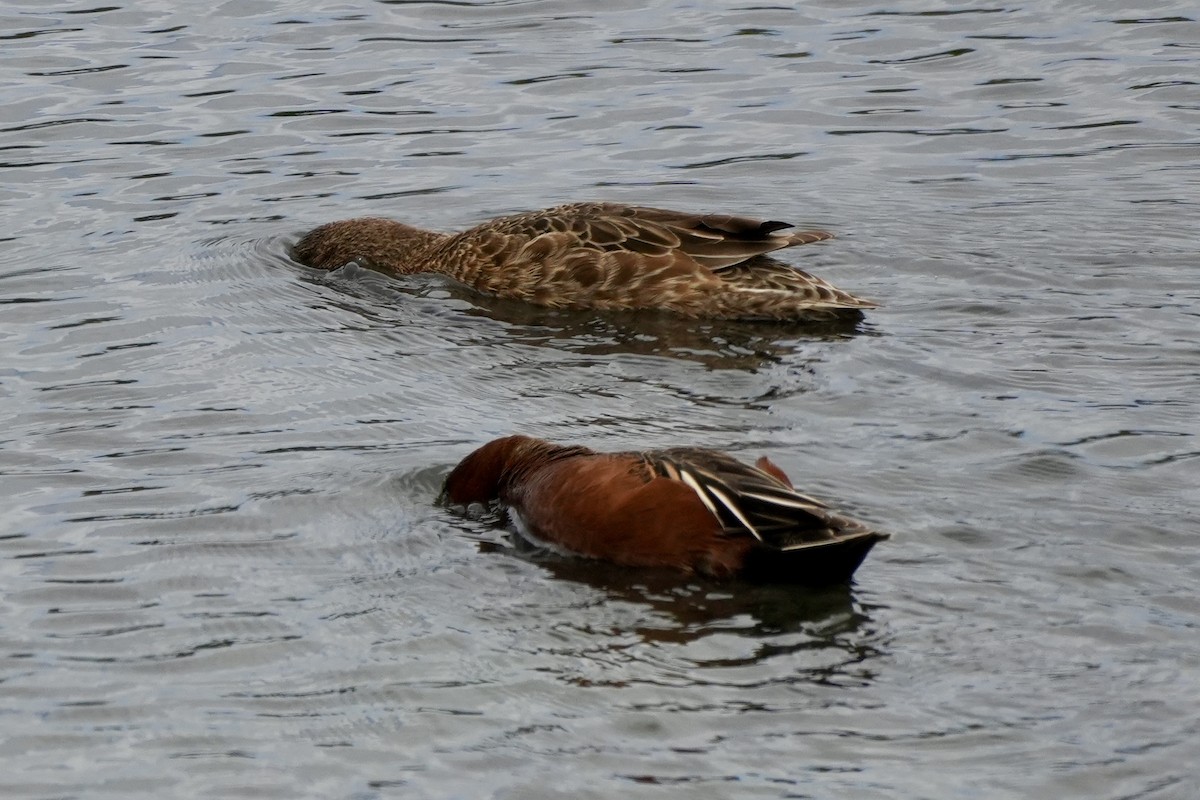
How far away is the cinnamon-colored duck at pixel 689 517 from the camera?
6.92 m

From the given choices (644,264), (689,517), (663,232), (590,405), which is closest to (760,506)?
(689,517)

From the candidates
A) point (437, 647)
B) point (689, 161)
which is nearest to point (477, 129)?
point (689, 161)

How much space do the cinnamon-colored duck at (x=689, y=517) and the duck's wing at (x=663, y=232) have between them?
3731 mm

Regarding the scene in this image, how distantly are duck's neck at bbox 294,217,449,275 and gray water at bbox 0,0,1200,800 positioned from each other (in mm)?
221

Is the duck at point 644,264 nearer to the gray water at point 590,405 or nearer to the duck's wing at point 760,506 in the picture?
Result: the gray water at point 590,405

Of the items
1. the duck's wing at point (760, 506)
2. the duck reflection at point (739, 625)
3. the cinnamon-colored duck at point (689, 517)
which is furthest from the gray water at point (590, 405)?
the duck's wing at point (760, 506)

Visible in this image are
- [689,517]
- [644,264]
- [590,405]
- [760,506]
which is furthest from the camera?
[644,264]

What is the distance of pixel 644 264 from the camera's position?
1148cm

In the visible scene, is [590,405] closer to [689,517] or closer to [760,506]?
[689,517]

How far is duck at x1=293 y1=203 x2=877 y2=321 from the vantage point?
1108cm

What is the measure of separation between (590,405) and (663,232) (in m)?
2.48

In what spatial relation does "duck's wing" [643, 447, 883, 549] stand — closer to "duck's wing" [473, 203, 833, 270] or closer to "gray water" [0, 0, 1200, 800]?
"gray water" [0, 0, 1200, 800]

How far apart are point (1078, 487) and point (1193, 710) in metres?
2.13

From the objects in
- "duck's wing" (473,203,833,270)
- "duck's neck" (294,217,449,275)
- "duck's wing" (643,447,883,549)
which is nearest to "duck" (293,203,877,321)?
"duck's wing" (473,203,833,270)
